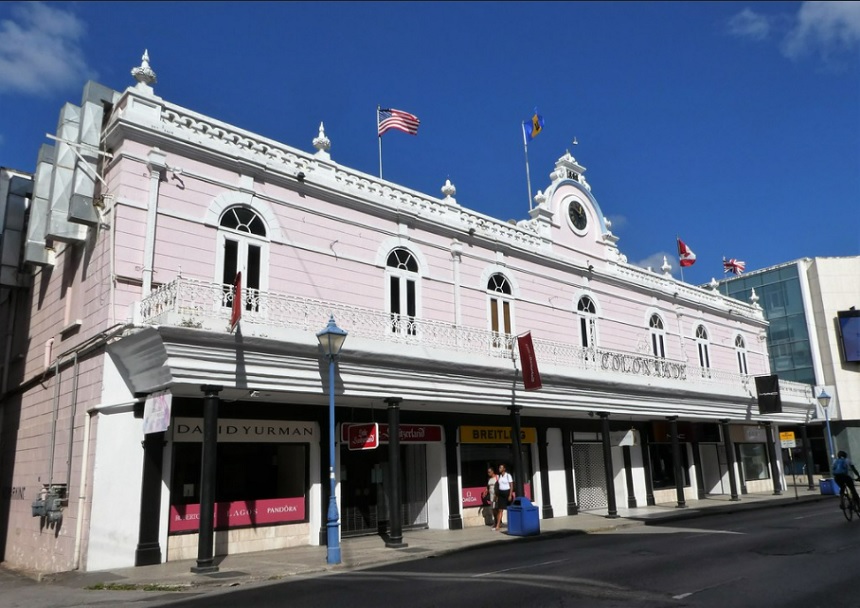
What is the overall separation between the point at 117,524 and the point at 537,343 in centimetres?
1146

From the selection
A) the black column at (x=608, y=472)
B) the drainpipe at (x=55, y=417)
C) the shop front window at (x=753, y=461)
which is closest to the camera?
the drainpipe at (x=55, y=417)

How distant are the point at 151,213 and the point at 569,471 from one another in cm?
1502

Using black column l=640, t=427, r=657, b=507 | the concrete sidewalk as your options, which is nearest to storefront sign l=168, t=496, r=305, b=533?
the concrete sidewalk

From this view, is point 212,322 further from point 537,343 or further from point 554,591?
point 537,343

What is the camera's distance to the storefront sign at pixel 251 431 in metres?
13.9

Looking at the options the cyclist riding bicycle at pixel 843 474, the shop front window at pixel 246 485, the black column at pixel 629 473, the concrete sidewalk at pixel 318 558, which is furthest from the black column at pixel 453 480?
the cyclist riding bicycle at pixel 843 474

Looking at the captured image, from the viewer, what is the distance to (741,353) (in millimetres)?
32344

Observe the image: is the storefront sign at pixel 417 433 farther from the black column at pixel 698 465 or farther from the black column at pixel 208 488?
the black column at pixel 698 465

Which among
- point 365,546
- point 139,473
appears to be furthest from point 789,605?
point 139,473

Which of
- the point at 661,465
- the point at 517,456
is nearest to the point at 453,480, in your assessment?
the point at 517,456

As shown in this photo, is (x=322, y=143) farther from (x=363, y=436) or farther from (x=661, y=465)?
(x=661, y=465)

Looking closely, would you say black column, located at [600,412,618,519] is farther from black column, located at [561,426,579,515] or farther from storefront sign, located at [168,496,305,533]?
storefront sign, located at [168,496,305,533]

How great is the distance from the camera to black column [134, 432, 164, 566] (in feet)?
41.5

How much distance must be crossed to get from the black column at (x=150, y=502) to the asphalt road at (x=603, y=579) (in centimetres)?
238
